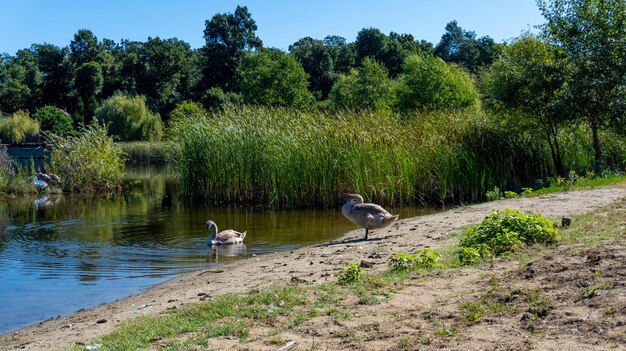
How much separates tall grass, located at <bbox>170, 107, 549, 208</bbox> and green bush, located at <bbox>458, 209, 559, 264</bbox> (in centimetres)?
1118

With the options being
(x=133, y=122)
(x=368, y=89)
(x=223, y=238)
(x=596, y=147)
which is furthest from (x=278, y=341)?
(x=133, y=122)

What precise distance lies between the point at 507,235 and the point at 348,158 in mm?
12218

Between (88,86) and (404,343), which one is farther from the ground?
(88,86)

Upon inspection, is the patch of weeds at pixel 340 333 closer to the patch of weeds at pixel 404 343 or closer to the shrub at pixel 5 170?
the patch of weeds at pixel 404 343

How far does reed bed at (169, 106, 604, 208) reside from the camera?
21422mm

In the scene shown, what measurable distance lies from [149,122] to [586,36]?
50.7 m

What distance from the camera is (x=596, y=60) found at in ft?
71.1

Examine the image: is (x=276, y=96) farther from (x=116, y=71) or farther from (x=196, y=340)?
(x=196, y=340)

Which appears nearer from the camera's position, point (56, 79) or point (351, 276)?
point (351, 276)

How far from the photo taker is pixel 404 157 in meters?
21.5


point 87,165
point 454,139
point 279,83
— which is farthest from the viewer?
point 279,83

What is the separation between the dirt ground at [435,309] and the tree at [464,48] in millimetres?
71087

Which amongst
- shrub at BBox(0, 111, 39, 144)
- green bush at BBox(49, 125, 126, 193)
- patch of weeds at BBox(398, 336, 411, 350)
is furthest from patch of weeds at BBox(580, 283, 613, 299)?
shrub at BBox(0, 111, 39, 144)

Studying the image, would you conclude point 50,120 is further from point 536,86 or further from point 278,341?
point 278,341
